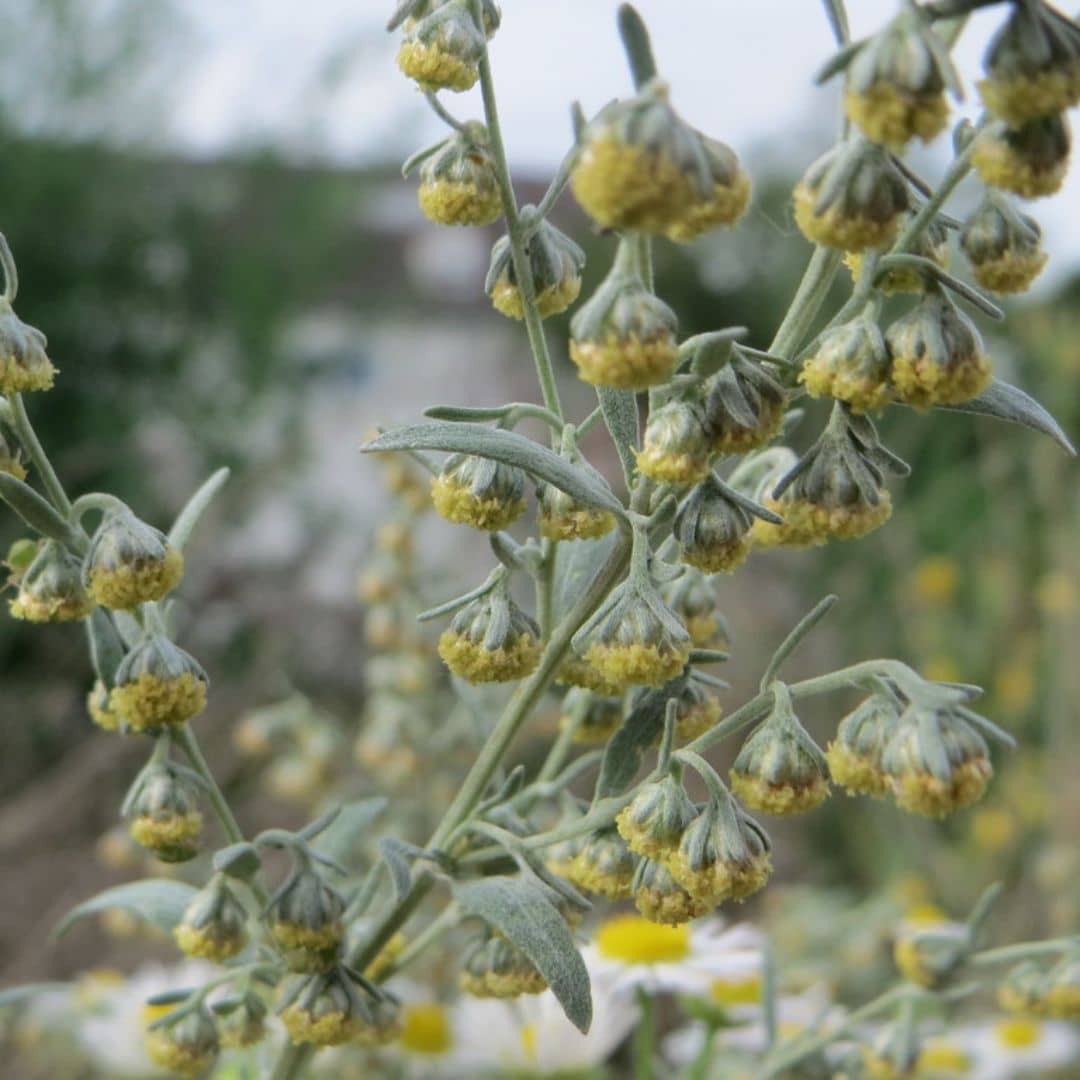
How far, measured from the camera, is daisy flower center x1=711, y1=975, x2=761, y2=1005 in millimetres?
1826

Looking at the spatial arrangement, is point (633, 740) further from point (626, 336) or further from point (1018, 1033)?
point (1018, 1033)

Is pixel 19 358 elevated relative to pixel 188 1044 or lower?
Answer: elevated

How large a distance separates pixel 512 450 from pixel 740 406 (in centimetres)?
16

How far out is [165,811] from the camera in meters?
1.13

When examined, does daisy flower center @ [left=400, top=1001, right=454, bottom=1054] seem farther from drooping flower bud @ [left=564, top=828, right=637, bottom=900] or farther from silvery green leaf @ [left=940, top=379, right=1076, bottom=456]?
silvery green leaf @ [left=940, top=379, right=1076, bottom=456]

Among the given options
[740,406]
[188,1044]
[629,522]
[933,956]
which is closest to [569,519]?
[629,522]

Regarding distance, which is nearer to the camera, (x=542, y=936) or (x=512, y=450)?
(x=512, y=450)

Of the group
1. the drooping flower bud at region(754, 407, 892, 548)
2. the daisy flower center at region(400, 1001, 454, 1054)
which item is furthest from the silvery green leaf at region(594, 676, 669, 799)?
the daisy flower center at region(400, 1001, 454, 1054)

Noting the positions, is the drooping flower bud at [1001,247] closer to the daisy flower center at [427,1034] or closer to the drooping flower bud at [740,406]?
the drooping flower bud at [740,406]

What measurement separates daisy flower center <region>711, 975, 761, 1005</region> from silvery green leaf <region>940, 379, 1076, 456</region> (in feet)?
3.49

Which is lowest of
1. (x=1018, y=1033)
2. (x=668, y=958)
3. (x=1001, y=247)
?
(x=1018, y=1033)

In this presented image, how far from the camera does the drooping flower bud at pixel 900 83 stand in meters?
0.75

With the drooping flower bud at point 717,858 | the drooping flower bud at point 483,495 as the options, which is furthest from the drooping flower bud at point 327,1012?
the drooping flower bud at point 483,495

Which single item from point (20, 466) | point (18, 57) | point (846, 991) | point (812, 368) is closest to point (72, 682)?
point (18, 57)
